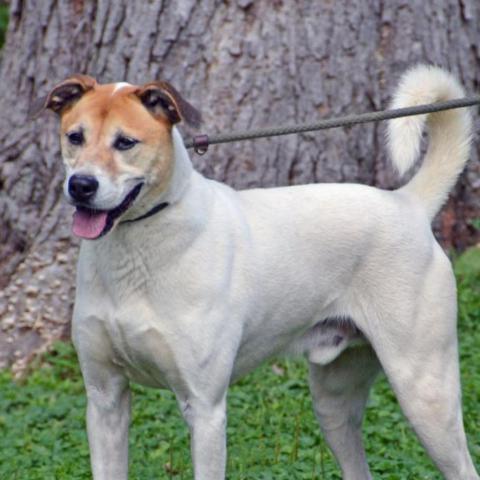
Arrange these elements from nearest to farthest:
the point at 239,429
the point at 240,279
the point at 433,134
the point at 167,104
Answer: the point at 167,104, the point at 240,279, the point at 433,134, the point at 239,429

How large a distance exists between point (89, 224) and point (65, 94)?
550 mm

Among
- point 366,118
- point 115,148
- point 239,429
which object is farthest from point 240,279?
point 239,429

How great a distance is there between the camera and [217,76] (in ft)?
24.0

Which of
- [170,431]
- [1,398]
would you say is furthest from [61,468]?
[1,398]

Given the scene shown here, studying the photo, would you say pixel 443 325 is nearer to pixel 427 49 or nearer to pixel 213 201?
pixel 213 201

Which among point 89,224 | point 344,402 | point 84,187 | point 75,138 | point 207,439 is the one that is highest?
point 75,138

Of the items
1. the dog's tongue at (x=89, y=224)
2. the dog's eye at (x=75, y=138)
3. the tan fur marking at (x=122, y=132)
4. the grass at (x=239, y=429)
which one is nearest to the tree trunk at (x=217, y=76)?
the grass at (x=239, y=429)

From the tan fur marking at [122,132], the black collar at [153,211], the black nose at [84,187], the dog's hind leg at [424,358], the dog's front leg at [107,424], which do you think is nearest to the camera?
the black nose at [84,187]

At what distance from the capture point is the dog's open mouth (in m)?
4.37

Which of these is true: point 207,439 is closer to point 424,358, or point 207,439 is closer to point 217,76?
point 424,358

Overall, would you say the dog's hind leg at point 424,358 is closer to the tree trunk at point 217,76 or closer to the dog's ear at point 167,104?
the dog's ear at point 167,104

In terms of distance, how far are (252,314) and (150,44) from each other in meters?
2.87

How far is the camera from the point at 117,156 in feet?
14.4

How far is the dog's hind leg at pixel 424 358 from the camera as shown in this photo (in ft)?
16.3
